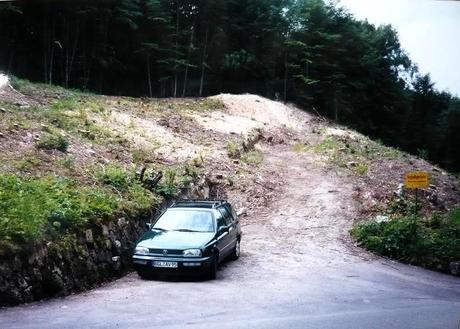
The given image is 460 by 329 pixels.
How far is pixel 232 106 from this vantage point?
99.0 feet

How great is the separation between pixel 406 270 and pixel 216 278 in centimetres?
504

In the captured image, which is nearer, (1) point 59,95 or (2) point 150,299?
(2) point 150,299

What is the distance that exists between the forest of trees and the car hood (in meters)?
22.8

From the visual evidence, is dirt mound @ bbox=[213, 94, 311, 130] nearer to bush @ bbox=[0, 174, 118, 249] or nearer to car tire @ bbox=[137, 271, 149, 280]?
bush @ bbox=[0, 174, 118, 249]

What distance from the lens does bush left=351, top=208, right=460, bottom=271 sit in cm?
1265

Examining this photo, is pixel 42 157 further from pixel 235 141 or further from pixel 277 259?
pixel 235 141

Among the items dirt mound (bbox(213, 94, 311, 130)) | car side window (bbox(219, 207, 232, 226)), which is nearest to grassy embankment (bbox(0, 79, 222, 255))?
car side window (bbox(219, 207, 232, 226))

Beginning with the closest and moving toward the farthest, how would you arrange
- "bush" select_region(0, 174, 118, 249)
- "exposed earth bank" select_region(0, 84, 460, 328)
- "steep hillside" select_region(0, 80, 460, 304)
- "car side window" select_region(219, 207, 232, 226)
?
"exposed earth bank" select_region(0, 84, 460, 328), "bush" select_region(0, 174, 118, 249), "steep hillside" select_region(0, 80, 460, 304), "car side window" select_region(219, 207, 232, 226)

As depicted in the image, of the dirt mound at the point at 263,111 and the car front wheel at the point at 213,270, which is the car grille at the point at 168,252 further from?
the dirt mound at the point at 263,111

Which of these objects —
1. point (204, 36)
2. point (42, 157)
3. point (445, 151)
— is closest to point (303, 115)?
point (204, 36)

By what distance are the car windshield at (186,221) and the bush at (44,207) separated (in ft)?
3.85

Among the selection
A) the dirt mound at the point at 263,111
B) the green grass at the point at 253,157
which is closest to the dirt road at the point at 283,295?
the green grass at the point at 253,157

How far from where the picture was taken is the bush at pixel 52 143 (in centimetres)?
1327

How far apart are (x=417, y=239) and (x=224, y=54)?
28702 mm
